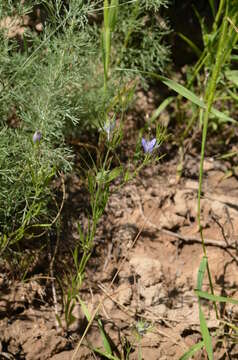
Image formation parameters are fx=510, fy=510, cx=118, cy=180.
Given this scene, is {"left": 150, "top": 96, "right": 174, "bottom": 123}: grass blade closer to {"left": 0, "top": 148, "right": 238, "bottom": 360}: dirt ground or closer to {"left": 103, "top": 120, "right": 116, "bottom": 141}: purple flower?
{"left": 0, "top": 148, "right": 238, "bottom": 360}: dirt ground

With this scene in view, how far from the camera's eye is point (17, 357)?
194 centimetres

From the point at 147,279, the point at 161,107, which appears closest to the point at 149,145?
the point at 147,279

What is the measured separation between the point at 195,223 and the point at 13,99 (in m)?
1.03

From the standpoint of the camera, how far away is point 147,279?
2.22 m

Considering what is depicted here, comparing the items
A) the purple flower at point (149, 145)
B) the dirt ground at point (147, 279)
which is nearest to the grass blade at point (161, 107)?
the dirt ground at point (147, 279)

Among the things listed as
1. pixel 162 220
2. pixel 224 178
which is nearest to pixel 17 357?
pixel 162 220

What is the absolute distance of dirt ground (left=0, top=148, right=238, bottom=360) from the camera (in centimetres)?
203

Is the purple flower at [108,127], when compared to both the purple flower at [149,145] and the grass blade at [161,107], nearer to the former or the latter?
the purple flower at [149,145]

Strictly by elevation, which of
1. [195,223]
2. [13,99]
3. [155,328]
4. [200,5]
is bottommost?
[155,328]

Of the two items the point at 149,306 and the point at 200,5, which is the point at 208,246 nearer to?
the point at 149,306

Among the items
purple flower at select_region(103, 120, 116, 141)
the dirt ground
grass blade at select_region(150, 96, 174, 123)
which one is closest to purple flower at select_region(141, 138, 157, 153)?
purple flower at select_region(103, 120, 116, 141)

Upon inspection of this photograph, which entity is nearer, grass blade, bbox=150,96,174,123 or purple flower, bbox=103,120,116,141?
purple flower, bbox=103,120,116,141

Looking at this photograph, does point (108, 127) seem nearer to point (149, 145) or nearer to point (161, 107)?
point (149, 145)

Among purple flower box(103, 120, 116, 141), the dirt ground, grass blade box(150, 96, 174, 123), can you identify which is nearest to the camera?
purple flower box(103, 120, 116, 141)
